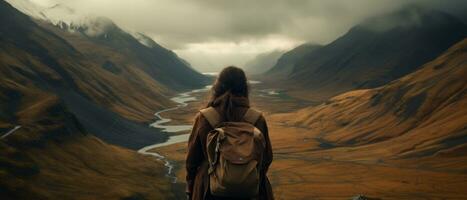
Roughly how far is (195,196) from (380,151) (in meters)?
167

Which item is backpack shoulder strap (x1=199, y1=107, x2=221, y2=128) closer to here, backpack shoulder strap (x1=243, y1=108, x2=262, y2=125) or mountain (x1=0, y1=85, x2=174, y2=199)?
backpack shoulder strap (x1=243, y1=108, x2=262, y2=125)

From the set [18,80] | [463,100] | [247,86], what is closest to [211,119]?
[247,86]

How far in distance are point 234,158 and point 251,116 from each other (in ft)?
3.96

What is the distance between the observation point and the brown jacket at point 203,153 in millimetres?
9875

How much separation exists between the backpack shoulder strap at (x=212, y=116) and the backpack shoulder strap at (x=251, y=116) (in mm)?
517

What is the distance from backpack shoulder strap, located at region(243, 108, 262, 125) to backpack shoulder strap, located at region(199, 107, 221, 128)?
0.52 m

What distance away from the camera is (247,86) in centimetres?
1055

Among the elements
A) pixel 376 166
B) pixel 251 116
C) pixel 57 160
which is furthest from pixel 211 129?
pixel 376 166

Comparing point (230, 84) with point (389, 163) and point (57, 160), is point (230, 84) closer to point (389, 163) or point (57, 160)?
point (57, 160)

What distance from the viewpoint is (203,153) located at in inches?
400

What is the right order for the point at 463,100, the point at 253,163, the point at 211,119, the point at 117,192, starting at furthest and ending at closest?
the point at 463,100 → the point at 117,192 → the point at 211,119 → the point at 253,163

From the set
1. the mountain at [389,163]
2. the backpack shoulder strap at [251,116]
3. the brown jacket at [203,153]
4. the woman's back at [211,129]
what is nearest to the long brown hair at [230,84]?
the woman's back at [211,129]

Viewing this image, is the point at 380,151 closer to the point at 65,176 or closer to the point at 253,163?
the point at 65,176

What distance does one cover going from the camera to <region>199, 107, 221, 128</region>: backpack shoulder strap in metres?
9.82
